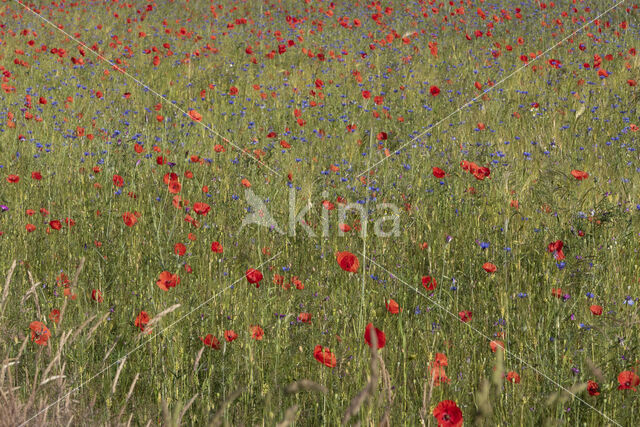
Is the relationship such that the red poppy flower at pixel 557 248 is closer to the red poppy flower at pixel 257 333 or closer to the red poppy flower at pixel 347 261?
the red poppy flower at pixel 347 261

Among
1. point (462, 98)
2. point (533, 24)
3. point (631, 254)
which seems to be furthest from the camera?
point (533, 24)

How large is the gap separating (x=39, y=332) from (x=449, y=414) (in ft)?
4.06

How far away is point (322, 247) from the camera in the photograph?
255cm

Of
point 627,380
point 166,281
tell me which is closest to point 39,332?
point 166,281

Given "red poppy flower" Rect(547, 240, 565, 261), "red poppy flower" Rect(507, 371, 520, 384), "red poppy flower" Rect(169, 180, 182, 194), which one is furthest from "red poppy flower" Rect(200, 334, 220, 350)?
"red poppy flower" Rect(547, 240, 565, 261)

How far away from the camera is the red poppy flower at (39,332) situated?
167 cm

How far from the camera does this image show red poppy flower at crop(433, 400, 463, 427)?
4.16 feet

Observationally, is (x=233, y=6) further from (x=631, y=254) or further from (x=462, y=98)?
(x=631, y=254)

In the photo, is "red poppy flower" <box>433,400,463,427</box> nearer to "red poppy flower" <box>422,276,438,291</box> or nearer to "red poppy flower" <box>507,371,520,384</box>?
"red poppy flower" <box>507,371,520,384</box>

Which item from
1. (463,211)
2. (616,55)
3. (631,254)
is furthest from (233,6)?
(631,254)

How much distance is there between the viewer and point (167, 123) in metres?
4.34

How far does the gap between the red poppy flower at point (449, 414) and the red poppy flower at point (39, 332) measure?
1.08 metres

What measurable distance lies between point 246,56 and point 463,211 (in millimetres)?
4254

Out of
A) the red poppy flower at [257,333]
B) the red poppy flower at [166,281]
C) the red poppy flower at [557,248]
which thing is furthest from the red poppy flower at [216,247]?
the red poppy flower at [557,248]
